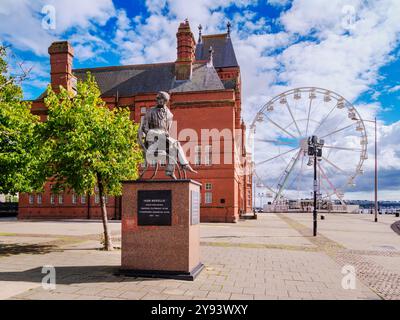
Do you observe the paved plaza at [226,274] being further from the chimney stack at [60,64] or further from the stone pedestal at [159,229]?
the chimney stack at [60,64]

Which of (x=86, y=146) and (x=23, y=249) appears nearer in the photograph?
(x=86, y=146)

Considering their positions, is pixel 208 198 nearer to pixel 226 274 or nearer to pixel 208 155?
pixel 208 155

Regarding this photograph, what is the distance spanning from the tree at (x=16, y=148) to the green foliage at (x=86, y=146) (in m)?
0.66

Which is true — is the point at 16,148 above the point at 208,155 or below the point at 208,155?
below

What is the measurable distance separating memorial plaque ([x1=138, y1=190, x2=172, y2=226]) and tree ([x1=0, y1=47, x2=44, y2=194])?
22.6 feet

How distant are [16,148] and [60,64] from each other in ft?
97.8

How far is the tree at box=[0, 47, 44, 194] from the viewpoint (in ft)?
43.2

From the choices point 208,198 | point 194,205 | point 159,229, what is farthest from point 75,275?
point 208,198

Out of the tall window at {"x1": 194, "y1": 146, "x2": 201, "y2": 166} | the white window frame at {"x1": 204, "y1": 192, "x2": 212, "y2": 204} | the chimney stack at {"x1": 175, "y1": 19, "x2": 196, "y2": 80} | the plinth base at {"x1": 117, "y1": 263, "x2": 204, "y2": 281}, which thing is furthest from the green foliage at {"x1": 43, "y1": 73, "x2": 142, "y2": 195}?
the chimney stack at {"x1": 175, "y1": 19, "x2": 196, "y2": 80}

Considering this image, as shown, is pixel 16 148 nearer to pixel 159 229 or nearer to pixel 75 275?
pixel 75 275

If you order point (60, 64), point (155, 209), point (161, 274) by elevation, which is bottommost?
point (161, 274)

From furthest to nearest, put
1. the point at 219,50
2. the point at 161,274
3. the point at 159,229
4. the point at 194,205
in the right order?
the point at 219,50
the point at 194,205
the point at 159,229
the point at 161,274

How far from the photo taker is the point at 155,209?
28.6ft

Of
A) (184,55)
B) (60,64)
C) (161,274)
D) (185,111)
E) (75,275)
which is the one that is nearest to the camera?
(161,274)
